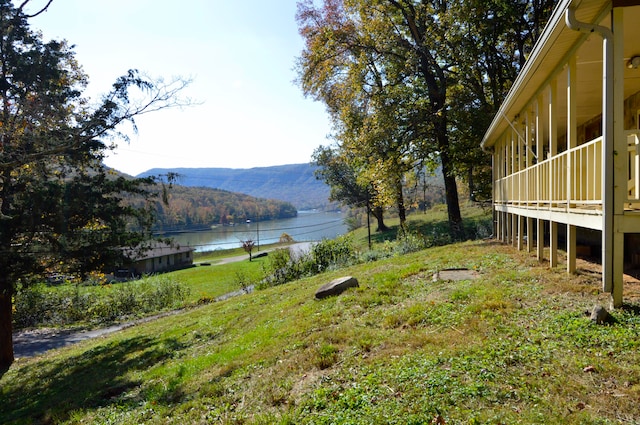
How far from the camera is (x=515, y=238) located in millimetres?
11602

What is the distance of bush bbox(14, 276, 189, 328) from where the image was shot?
20797 millimetres

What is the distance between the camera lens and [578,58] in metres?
6.11

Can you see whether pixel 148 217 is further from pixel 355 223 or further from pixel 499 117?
pixel 355 223

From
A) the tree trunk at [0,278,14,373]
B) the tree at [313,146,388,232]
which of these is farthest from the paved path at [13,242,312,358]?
the tree at [313,146,388,232]

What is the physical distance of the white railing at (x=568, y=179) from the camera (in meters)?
4.79

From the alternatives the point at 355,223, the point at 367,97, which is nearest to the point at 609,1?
the point at 367,97

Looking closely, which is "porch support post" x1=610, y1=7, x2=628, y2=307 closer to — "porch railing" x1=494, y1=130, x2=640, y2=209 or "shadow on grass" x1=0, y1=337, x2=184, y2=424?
"porch railing" x1=494, y1=130, x2=640, y2=209

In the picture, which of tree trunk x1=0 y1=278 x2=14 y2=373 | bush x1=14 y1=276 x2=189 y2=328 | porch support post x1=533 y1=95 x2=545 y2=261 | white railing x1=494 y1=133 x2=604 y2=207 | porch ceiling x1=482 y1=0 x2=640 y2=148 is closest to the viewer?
porch ceiling x1=482 y1=0 x2=640 y2=148

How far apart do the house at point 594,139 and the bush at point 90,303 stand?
17.6 meters

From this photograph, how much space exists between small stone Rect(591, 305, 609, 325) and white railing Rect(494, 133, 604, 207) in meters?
1.20

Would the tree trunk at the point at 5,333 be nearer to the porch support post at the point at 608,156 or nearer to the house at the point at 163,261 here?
the porch support post at the point at 608,156

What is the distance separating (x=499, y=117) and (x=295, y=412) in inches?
360

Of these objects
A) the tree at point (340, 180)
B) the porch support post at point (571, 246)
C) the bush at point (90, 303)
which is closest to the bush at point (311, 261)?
the bush at point (90, 303)

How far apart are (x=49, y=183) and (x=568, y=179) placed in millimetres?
10885
